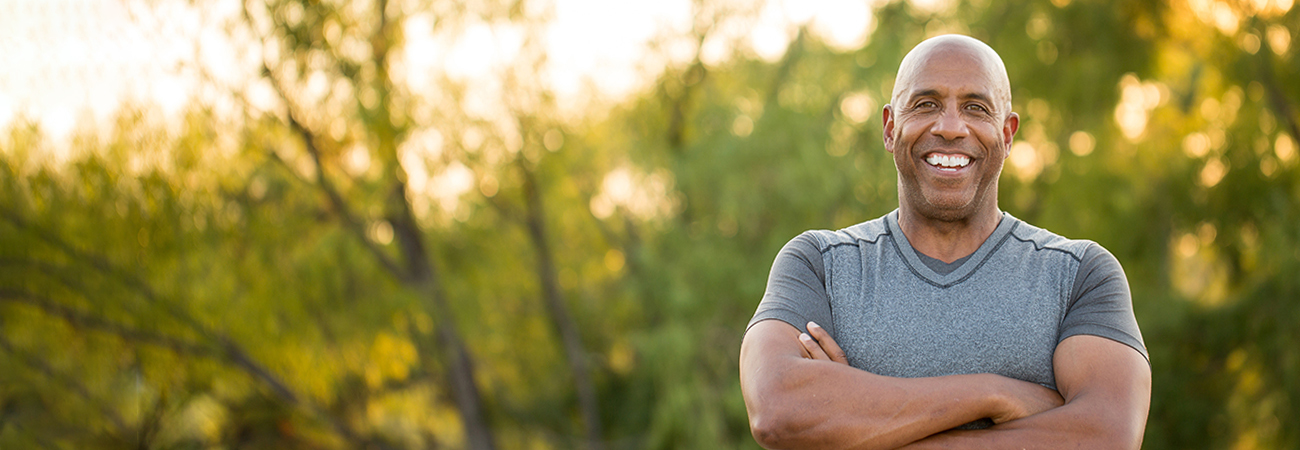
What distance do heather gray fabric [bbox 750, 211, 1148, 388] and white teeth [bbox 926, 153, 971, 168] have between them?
157 millimetres

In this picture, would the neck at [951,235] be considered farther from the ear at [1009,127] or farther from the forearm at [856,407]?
the forearm at [856,407]

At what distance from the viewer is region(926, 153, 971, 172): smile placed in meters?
1.72

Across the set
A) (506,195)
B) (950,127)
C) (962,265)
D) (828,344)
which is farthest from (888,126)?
(506,195)

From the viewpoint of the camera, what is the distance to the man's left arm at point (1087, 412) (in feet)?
5.16

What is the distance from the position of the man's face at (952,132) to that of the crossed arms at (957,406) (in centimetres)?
32

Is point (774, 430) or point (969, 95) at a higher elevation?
A: point (969, 95)

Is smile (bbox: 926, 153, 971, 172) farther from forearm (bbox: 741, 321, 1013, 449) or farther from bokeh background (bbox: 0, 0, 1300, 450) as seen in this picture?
bokeh background (bbox: 0, 0, 1300, 450)

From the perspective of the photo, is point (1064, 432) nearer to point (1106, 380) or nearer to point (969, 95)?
point (1106, 380)

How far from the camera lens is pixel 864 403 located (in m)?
1.61

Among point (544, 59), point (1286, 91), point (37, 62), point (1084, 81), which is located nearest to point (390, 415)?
point (544, 59)

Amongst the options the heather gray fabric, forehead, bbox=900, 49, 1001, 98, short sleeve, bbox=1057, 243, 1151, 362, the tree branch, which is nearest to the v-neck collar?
the heather gray fabric

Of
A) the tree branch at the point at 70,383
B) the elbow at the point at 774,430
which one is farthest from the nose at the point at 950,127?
the tree branch at the point at 70,383

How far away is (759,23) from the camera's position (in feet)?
29.6

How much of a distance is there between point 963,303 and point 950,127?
32cm
